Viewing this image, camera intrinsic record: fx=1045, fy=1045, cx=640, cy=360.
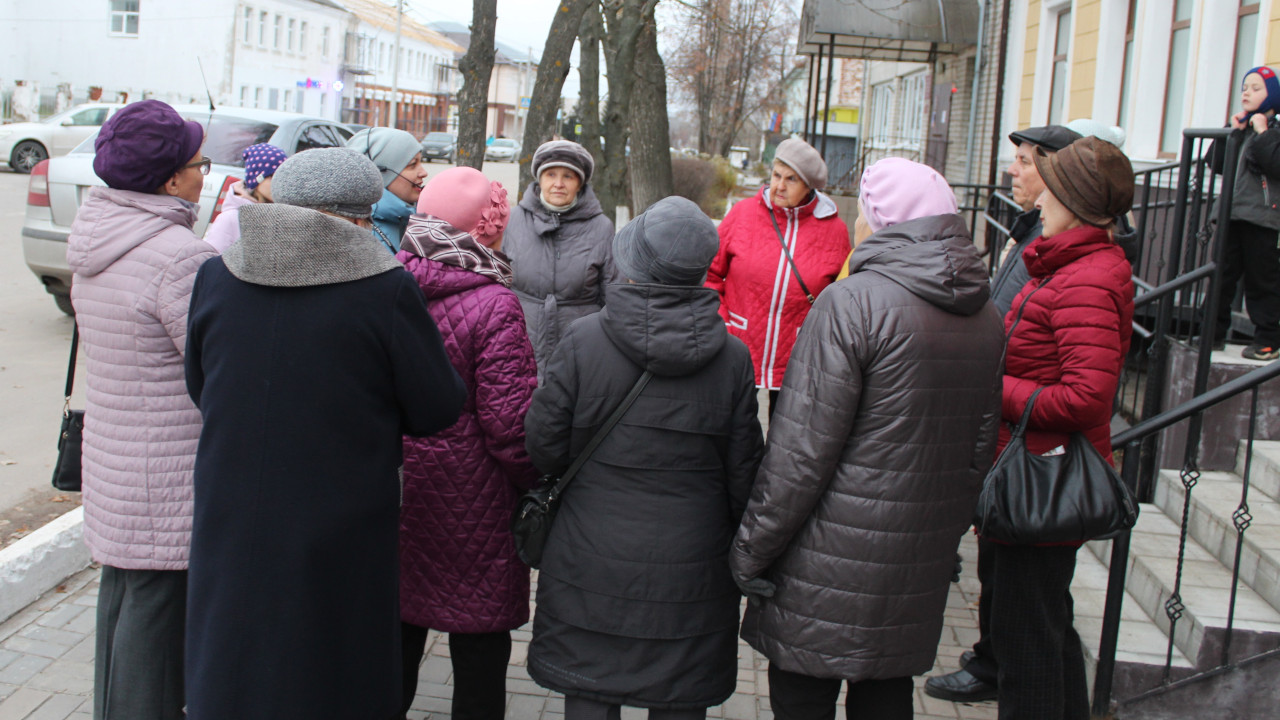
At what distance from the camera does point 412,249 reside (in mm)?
2758

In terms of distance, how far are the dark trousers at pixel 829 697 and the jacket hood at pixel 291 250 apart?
1.45 m

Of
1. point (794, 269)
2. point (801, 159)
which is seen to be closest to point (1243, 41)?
point (801, 159)

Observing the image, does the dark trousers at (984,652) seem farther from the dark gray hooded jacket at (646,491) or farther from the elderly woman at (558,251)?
the elderly woman at (558,251)

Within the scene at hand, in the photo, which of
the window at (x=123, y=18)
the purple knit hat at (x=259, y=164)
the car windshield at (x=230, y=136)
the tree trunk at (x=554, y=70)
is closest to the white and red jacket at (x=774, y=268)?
the purple knit hat at (x=259, y=164)

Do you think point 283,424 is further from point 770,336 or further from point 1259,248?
point 1259,248

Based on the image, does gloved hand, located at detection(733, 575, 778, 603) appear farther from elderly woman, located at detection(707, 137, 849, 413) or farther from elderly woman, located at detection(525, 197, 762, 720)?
elderly woman, located at detection(707, 137, 849, 413)

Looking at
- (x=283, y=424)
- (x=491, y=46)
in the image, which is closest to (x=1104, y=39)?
(x=491, y=46)

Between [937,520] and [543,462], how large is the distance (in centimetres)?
98

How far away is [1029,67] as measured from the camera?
1188cm

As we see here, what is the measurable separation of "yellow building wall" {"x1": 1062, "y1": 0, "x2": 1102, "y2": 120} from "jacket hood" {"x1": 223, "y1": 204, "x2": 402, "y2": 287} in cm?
895

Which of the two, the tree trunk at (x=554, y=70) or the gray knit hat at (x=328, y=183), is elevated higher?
the tree trunk at (x=554, y=70)

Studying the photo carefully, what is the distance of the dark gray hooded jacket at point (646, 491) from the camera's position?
2508mm

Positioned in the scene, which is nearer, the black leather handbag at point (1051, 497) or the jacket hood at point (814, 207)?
the black leather handbag at point (1051, 497)

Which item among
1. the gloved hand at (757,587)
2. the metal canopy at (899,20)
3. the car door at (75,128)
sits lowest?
the gloved hand at (757,587)
